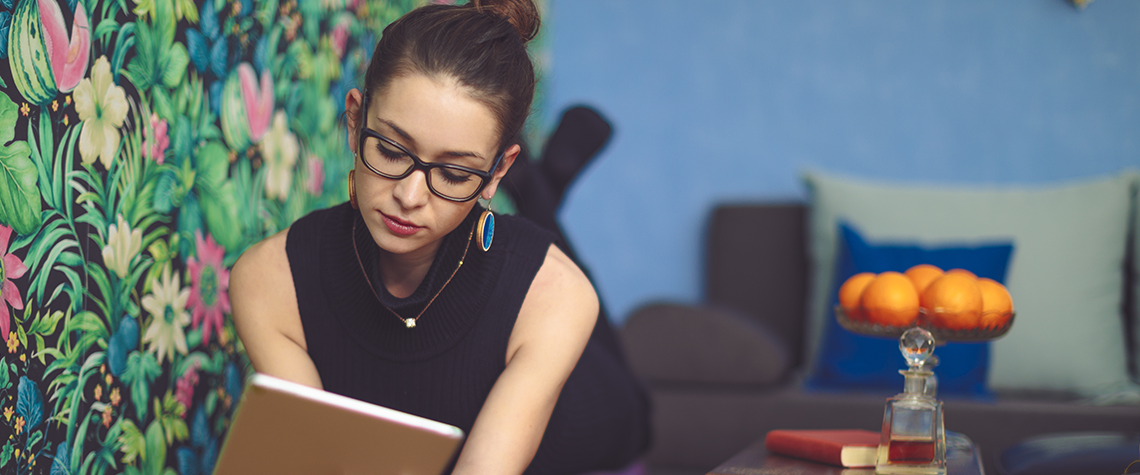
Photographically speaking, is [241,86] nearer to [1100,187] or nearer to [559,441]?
[559,441]

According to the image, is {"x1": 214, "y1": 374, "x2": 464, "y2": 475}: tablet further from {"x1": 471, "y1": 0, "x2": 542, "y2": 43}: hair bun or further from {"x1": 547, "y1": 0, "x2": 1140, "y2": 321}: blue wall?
{"x1": 547, "y1": 0, "x2": 1140, "y2": 321}: blue wall

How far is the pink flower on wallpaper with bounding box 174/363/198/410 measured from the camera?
1.34 meters

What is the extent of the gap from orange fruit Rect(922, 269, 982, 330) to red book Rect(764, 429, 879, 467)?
20cm

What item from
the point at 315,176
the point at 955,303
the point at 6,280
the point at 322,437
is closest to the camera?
the point at 322,437

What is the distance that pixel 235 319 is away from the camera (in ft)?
3.94

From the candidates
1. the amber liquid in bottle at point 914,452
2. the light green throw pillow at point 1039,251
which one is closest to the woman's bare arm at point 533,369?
the amber liquid in bottle at point 914,452

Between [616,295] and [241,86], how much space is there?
169 cm

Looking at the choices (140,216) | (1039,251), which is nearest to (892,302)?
(140,216)

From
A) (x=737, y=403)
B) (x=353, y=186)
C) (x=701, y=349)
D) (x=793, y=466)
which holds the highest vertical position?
(x=353, y=186)

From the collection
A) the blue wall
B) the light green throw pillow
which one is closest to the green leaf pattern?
the blue wall

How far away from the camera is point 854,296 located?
1.26 metres

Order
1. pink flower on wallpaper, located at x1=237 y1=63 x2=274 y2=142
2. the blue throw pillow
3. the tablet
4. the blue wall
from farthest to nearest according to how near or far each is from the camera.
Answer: the blue wall → the blue throw pillow → pink flower on wallpaper, located at x1=237 y1=63 x2=274 y2=142 → the tablet

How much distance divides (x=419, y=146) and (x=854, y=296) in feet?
2.31

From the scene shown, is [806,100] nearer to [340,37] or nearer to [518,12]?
[340,37]
